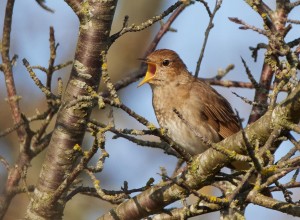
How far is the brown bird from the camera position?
202 inches

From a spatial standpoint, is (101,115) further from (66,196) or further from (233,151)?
(233,151)

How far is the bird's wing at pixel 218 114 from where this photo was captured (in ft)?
17.8

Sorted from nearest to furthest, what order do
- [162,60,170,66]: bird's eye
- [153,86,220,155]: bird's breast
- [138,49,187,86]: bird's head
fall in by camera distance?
[153,86,220,155]: bird's breast → [138,49,187,86]: bird's head → [162,60,170,66]: bird's eye

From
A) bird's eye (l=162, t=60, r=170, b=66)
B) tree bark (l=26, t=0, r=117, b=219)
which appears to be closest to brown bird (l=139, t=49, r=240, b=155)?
bird's eye (l=162, t=60, r=170, b=66)

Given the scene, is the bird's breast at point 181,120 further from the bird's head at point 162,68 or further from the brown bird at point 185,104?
the bird's head at point 162,68

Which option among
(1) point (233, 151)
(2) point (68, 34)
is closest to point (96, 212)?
(2) point (68, 34)

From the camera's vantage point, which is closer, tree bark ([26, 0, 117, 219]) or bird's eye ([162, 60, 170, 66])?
tree bark ([26, 0, 117, 219])

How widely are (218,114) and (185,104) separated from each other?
0.31m

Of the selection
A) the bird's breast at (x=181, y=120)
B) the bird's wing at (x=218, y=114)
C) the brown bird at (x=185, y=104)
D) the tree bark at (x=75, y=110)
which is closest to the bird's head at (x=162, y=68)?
the brown bird at (x=185, y=104)

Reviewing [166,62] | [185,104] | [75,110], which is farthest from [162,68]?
[75,110]

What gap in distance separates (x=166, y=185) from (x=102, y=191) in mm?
365

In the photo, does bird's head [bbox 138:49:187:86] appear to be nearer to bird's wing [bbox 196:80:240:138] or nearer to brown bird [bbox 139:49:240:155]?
brown bird [bbox 139:49:240:155]

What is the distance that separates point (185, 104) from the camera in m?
5.37

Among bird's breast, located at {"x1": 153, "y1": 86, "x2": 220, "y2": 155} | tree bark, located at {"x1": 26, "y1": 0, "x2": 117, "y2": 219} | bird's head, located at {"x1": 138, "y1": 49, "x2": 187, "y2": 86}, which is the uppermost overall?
bird's head, located at {"x1": 138, "y1": 49, "x2": 187, "y2": 86}
